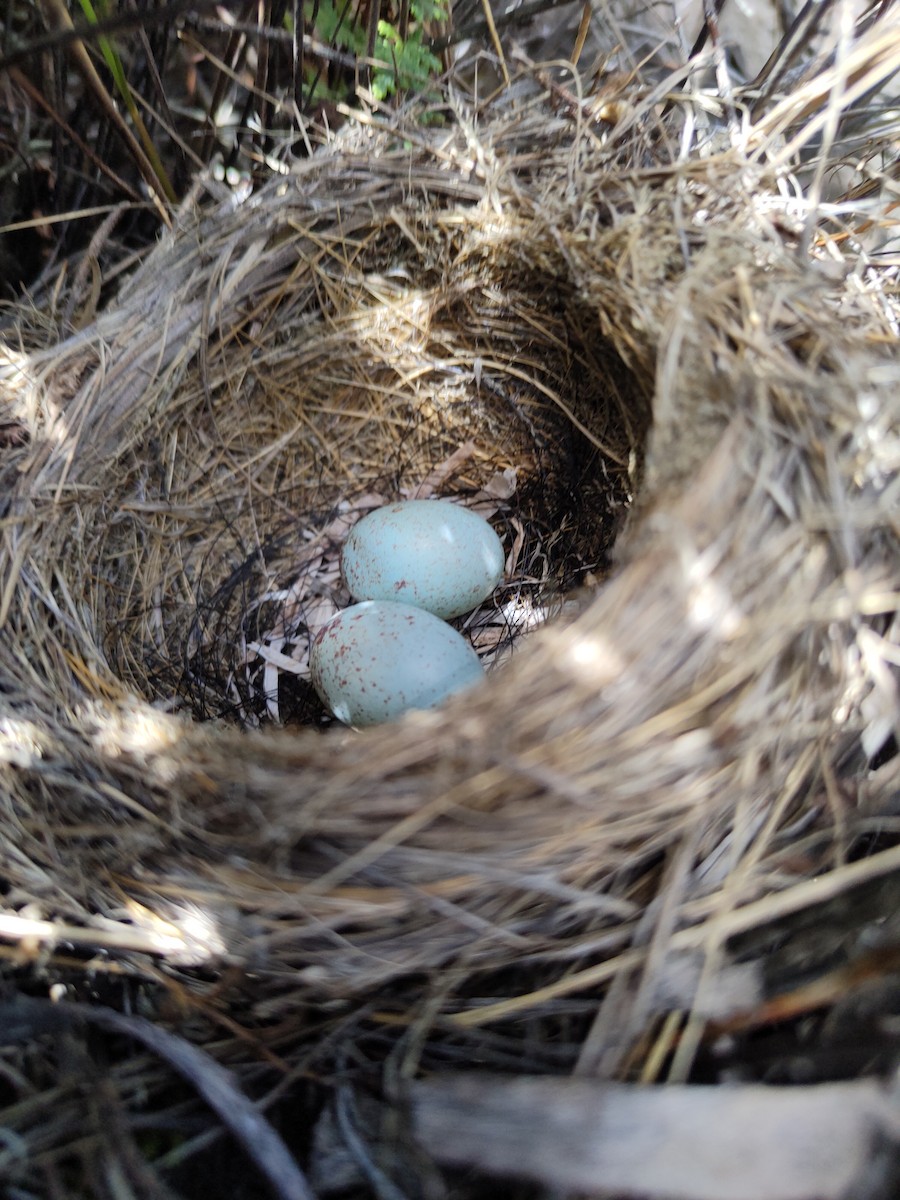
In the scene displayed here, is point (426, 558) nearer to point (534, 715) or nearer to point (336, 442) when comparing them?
point (336, 442)

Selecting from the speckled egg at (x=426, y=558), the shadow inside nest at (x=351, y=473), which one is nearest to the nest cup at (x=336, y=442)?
the shadow inside nest at (x=351, y=473)

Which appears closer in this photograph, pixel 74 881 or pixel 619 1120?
pixel 619 1120

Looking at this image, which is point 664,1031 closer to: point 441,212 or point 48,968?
point 48,968

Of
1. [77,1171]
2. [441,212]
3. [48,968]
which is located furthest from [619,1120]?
[441,212]

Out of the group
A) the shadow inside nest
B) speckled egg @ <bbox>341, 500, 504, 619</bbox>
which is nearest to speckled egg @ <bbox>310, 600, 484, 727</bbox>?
speckled egg @ <bbox>341, 500, 504, 619</bbox>

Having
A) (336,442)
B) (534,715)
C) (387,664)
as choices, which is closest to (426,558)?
(387,664)

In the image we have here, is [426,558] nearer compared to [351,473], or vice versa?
[426,558]
